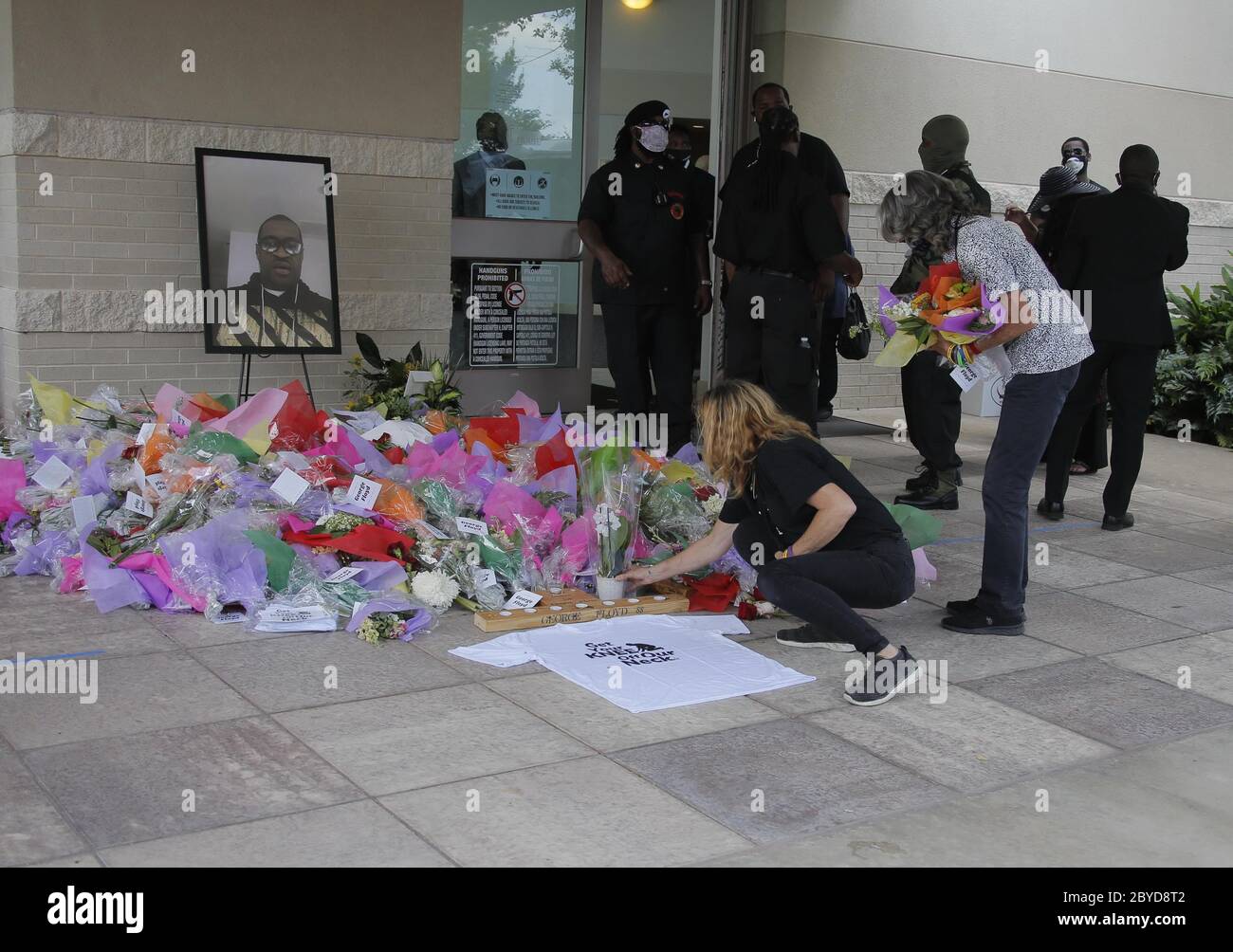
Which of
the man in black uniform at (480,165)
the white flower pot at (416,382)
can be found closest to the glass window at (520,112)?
the man in black uniform at (480,165)

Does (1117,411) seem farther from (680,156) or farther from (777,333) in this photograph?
(680,156)

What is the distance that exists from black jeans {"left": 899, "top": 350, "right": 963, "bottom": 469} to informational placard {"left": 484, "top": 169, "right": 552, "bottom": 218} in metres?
2.86

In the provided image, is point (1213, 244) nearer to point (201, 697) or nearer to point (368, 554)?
point (368, 554)

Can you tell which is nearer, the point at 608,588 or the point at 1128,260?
the point at 608,588

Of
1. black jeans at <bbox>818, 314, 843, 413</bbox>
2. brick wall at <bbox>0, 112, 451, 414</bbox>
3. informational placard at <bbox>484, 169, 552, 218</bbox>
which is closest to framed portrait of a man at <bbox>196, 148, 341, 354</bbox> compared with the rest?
brick wall at <bbox>0, 112, 451, 414</bbox>

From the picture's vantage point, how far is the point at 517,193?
9.02 meters

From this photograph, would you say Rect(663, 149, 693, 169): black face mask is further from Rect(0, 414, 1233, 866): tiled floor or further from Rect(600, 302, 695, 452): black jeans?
Rect(0, 414, 1233, 866): tiled floor

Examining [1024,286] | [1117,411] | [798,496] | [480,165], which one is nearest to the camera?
[798,496]

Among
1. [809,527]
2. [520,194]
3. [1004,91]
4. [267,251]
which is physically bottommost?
[809,527]

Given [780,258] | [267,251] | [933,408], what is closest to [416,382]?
[267,251]

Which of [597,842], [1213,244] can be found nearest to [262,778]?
[597,842]

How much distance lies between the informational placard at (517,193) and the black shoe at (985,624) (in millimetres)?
4775

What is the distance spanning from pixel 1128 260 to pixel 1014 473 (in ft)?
7.70
